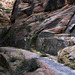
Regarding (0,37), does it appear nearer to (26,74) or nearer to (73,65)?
(26,74)

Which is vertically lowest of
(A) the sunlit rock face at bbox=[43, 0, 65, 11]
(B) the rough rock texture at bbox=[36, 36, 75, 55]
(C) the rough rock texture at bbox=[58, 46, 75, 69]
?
(B) the rough rock texture at bbox=[36, 36, 75, 55]

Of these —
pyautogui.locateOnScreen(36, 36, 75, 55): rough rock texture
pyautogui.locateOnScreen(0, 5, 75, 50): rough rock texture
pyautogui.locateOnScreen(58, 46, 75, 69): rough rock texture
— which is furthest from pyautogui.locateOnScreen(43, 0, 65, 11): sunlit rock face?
pyautogui.locateOnScreen(58, 46, 75, 69): rough rock texture

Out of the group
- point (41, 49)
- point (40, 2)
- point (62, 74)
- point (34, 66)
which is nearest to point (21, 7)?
point (40, 2)

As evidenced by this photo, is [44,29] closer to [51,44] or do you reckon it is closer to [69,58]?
[51,44]

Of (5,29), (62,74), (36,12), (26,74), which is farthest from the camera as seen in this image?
(5,29)

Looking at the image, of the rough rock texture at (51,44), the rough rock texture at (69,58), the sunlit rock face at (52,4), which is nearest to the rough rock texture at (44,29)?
the rough rock texture at (51,44)

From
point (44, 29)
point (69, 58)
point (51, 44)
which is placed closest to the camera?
point (69, 58)

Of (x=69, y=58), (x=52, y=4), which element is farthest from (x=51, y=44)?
(x=52, y=4)

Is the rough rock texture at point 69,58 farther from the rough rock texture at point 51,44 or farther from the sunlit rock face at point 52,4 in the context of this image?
the sunlit rock face at point 52,4

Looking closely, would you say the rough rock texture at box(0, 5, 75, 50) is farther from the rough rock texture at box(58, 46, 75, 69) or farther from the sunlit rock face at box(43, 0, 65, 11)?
the rough rock texture at box(58, 46, 75, 69)

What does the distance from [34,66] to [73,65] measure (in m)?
1.86

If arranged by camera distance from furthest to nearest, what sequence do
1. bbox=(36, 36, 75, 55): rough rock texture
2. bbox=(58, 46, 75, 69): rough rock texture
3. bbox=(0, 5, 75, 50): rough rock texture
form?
bbox=(0, 5, 75, 50): rough rock texture, bbox=(36, 36, 75, 55): rough rock texture, bbox=(58, 46, 75, 69): rough rock texture

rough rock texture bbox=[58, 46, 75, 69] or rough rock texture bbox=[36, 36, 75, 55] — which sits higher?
rough rock texture bbox=[58, 46, 75, 69]

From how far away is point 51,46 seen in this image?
798 cm
